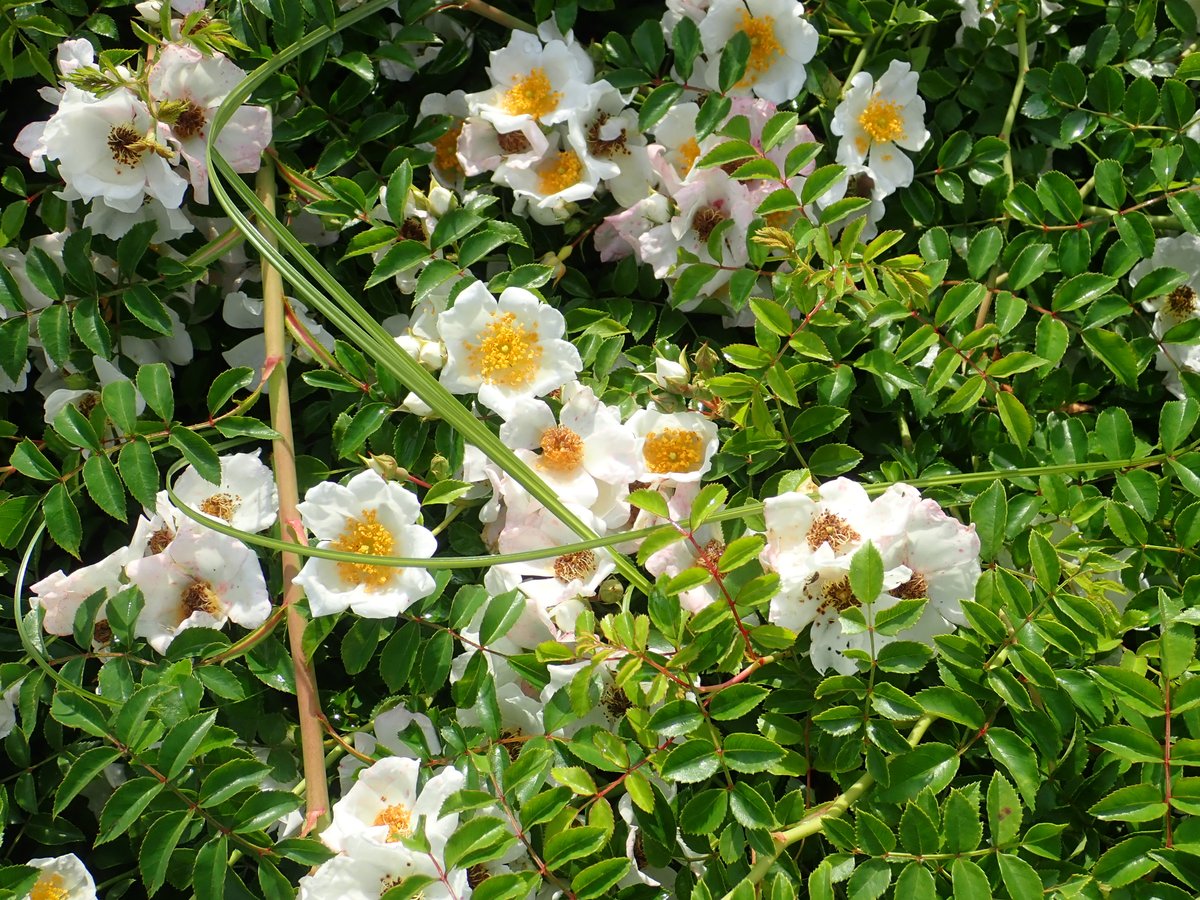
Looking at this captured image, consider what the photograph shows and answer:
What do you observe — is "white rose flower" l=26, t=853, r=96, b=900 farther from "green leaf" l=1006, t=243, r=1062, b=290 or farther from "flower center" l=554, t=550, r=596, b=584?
"green leaf" l=1006, t=243, r=1062, b=290

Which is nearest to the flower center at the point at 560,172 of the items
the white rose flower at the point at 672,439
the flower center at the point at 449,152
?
the flower center at the point at 449,152

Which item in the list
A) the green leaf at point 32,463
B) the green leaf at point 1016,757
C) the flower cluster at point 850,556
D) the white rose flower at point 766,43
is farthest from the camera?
the white rose flower at point 766,43

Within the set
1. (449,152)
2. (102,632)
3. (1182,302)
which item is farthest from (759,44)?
(102,632)

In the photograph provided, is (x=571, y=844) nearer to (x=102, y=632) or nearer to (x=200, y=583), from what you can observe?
(x=200, y=583)

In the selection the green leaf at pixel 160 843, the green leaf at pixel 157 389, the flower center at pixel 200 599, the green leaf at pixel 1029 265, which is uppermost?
the green leaf at pixel 1029 265

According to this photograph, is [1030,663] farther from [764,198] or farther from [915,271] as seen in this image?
[764,198]

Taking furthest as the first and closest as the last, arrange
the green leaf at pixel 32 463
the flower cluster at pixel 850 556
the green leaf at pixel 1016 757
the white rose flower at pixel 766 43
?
the white rose flower at pixel 766 43
the green leaf at pixel 32 463
the flower cluster at pixel 850 556
the green leaf at pixel 1016 757

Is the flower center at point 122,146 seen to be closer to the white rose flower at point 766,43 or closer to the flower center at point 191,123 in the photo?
the flower center at point 191,123
